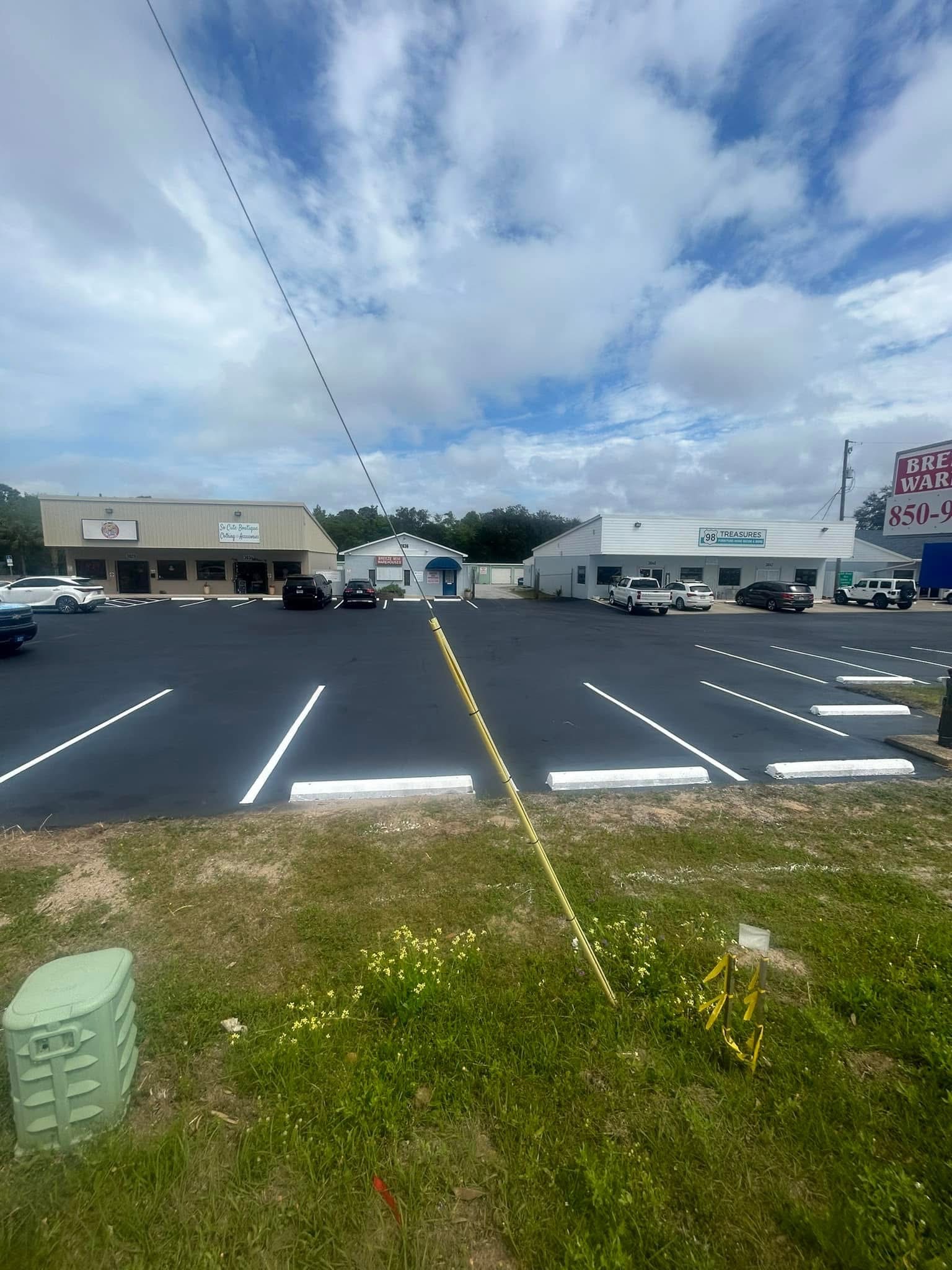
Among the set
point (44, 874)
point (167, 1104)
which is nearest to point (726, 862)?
point (167, 1104)

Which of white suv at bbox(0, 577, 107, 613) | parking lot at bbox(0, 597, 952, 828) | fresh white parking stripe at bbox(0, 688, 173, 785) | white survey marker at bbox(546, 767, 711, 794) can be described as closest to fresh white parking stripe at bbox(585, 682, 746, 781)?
parking lot at bbox(0, 597, 952, 828)

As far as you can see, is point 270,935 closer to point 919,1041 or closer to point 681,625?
point 919,1041

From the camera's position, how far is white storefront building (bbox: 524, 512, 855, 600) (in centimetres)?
3453

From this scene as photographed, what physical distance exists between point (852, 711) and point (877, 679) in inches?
142

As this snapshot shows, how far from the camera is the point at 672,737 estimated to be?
7945 mm

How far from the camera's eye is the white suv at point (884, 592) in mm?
34438

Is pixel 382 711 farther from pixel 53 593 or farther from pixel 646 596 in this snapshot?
pixel 53 593

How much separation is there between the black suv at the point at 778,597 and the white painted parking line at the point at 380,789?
30.9 metres

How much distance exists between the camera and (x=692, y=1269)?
75.3 inches

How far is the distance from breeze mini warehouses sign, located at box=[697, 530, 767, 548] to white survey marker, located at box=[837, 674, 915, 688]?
79.4 feet

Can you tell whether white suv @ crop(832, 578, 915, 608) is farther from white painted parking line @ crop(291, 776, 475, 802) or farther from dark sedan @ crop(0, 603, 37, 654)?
dark sedan @ crop(0, 603, 37, 654)

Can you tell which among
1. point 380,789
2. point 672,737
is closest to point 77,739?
point 380,789

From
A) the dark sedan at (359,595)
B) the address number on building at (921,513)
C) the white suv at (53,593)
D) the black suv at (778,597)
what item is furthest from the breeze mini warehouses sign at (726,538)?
the white suv at (53,593)

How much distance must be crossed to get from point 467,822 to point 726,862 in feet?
7.49
